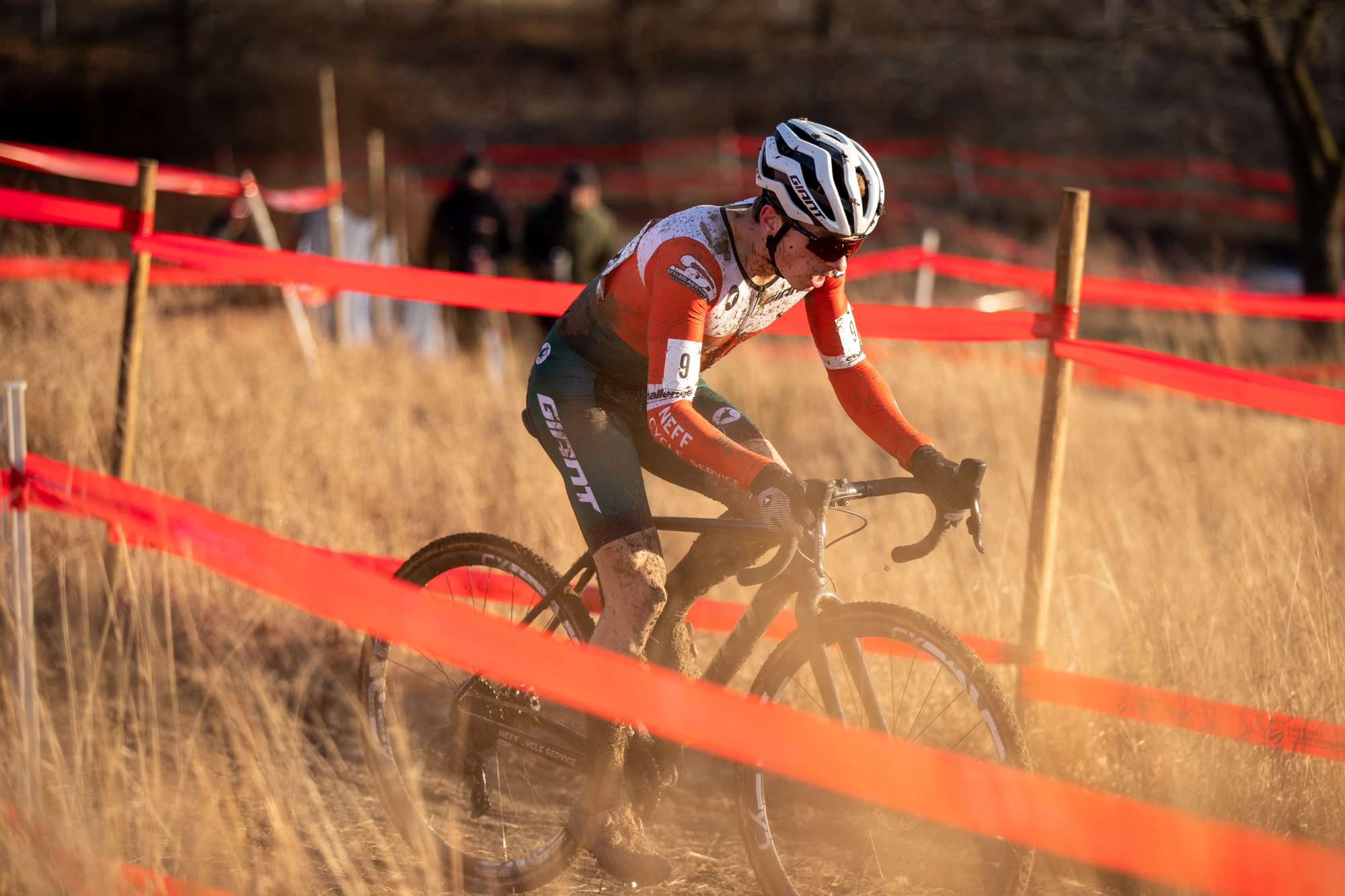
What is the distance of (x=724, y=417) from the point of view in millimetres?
3111

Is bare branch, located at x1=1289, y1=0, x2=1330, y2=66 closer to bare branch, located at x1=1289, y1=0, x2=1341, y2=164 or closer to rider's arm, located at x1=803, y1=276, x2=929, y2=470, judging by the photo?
bare branch, located at x1=1289, y1=0, x2=1341, y2=164

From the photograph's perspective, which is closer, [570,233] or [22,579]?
[22,579]

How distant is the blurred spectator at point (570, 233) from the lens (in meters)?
9.11

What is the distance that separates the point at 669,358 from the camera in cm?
267

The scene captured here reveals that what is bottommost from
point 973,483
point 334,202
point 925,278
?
point 973,483

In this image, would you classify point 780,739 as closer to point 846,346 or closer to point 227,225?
point 846,346

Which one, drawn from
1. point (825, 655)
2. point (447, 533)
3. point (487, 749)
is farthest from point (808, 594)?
point (447, 533)

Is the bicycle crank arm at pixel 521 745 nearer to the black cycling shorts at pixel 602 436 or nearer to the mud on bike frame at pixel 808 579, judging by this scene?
the mud on bike frame at pixel 808 579

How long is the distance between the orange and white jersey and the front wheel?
0.51m

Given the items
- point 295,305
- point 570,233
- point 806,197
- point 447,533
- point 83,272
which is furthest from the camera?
point 570,233

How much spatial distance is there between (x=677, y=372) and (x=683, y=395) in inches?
2.5

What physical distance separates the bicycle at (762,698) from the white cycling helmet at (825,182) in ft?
2.32

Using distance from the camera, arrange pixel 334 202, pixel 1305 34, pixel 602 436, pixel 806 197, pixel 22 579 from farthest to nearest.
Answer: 1. pixel 1305 34
2. pixel 334 202
3. pixel 602 436
4. pixel 22 579
5. pixel 806 197

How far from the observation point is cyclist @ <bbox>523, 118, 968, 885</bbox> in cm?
262
